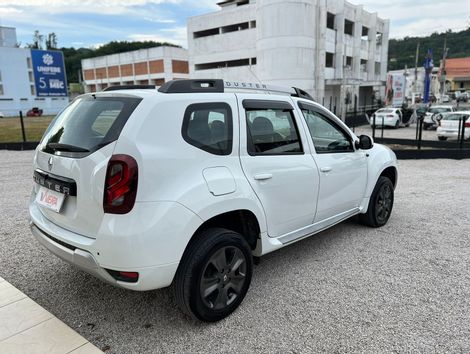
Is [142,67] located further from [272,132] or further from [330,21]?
[272,132]

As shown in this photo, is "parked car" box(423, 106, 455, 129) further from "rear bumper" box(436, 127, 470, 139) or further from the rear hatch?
the rear hatch

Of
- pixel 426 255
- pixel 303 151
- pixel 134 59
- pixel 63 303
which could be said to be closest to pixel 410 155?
pixel 426 255

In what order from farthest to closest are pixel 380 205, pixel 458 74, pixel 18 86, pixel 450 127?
pixel 458 74 → pixel 18 86 → pixel 450 127 → pixel 380 205

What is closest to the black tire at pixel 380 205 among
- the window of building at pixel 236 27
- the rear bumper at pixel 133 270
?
the rear bumper at pixel 133 270

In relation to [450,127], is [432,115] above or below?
above

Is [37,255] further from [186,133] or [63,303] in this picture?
[186,133]

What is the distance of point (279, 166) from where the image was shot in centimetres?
332

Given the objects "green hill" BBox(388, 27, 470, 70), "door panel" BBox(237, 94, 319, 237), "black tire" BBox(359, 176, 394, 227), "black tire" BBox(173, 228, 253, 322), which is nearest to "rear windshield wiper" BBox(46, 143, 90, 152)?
"black tire" BBox(173, 228, 253, 322)

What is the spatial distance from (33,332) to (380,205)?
432 cm

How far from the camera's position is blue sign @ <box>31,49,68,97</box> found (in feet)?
178

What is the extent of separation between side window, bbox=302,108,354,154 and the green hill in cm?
9157

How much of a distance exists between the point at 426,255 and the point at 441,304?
1.14 metres

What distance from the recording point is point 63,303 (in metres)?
3.22

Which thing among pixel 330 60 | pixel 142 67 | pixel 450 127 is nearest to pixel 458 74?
pixel 330 60
